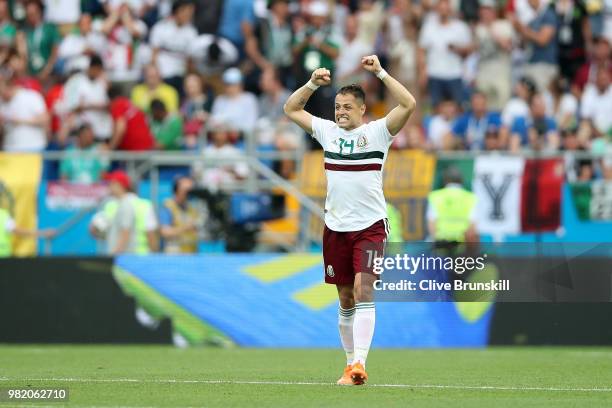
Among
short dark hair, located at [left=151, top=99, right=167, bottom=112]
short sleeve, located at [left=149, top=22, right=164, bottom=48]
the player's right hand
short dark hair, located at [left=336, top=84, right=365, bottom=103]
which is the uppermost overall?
short sleeve, located at [left=149, top=22, right=164, bottom=48]

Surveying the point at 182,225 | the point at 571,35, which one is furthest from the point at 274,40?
the point at 182,225

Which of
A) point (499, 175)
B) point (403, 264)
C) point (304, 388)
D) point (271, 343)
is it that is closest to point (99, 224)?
point (271, 343)

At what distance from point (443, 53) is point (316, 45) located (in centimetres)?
203

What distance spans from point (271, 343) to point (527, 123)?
5.71 metres

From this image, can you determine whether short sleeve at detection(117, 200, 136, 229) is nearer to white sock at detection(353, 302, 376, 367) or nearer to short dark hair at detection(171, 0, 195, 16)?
short dark hair at detection(171, 0, 195, 16)

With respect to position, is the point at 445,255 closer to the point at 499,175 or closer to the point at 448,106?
the point at 499,175

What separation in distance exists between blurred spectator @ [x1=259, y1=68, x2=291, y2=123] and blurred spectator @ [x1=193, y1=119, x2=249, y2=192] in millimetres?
1366

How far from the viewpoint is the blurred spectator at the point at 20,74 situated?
22016 mm

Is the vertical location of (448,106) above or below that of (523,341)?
above

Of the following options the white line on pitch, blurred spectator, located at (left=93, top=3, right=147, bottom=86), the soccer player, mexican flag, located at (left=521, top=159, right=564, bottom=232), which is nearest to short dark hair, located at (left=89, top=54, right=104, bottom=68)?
blurred spectator, located at (left=93, top=3, right=147, bottom=86)

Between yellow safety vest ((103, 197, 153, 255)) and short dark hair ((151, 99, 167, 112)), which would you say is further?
short dark hair ((151, 99, 167, 112))

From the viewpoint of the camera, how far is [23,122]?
70.2ft

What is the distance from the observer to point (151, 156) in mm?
19734

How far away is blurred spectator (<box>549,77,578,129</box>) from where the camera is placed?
21016 mm
